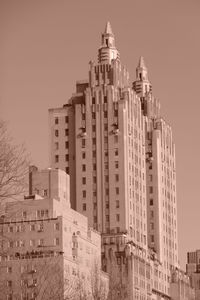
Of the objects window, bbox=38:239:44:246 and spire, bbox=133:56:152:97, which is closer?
window, bbox=38:239:44:246

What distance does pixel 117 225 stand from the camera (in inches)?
5910

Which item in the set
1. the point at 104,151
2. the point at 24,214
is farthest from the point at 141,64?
the point at 24,214

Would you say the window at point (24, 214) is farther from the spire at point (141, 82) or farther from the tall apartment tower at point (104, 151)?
the spire at point (141, 82)

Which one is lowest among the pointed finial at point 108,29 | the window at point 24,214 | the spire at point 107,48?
the window at point 24,214

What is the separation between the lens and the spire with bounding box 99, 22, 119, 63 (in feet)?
544

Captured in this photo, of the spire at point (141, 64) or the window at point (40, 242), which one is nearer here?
the window at point (40, 242)

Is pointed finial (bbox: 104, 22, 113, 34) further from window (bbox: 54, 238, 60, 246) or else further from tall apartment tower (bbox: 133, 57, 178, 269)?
window (bbox: 54, 238, 60, 246)

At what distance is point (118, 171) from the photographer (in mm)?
152250

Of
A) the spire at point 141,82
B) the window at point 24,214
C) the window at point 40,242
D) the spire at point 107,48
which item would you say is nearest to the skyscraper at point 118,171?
the spire at point 107,48

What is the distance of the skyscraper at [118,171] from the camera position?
150 meters

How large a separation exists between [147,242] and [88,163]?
58.4 ft

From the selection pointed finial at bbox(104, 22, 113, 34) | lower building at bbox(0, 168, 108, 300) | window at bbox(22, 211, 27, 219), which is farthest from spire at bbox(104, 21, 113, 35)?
window at bbox(22, 211, 27, 219)

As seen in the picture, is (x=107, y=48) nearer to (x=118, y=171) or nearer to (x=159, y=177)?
(x=159, y=177)

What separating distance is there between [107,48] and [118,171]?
2353 cm
